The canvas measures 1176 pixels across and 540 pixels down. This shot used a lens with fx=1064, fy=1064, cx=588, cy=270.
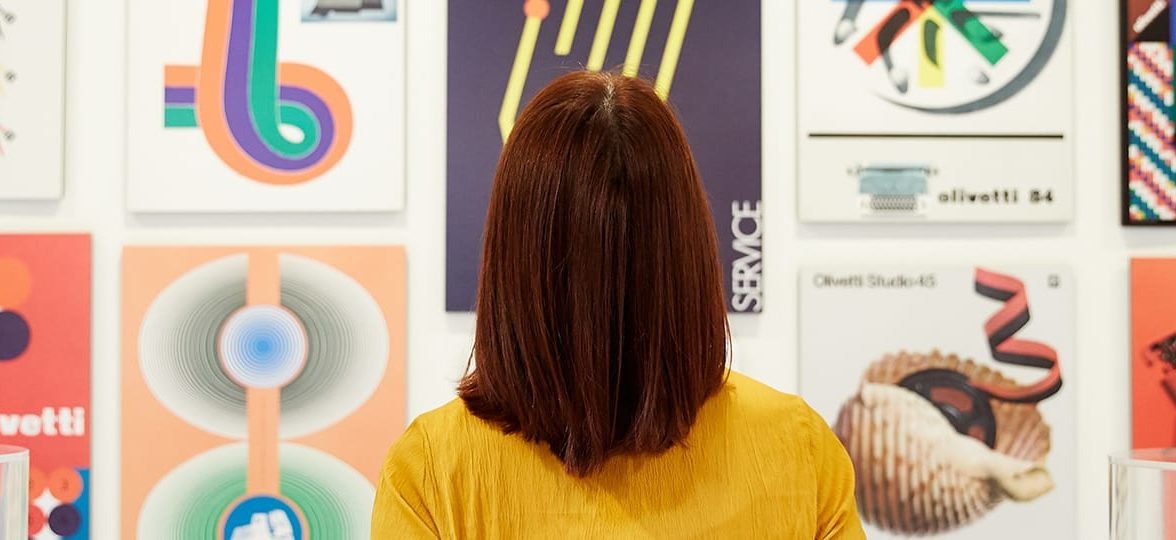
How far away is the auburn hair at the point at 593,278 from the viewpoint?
816 mm

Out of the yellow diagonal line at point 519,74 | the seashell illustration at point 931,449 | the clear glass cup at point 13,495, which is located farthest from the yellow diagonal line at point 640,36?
the clear glass cup at point 13,495

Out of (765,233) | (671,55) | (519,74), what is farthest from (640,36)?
(765,233)

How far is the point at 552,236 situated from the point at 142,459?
130 centimetres

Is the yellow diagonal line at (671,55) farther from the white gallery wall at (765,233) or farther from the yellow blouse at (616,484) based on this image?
the yellow blouse at (616,484)

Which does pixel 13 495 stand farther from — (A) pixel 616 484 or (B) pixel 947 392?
(B) pixel 947 392

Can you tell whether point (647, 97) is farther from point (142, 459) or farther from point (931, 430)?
point (142, 459)

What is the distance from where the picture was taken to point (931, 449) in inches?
72.9

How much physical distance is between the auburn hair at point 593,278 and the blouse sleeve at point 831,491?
124mm

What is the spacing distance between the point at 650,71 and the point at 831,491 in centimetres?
110

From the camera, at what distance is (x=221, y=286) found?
1.83 metres

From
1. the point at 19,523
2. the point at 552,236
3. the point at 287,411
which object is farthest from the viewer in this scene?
the point at 287,411

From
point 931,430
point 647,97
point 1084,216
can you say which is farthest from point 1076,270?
point 647,97

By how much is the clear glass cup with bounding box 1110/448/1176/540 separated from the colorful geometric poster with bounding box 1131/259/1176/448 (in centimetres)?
66

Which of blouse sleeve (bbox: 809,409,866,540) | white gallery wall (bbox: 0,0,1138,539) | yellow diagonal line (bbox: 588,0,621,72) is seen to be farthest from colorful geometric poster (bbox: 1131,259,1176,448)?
blouse sleeve (bbox: 809,409,866,540)
